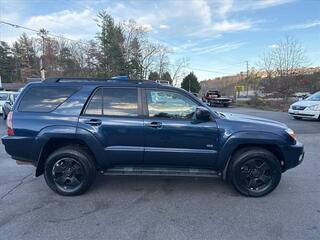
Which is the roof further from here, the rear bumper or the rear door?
the rear bumper

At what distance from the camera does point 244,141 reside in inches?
168

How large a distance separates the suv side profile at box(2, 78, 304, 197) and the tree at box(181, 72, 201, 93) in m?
55.7

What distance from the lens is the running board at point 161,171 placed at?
438 cm

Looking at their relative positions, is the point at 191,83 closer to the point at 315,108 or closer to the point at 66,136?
the point at 315,108

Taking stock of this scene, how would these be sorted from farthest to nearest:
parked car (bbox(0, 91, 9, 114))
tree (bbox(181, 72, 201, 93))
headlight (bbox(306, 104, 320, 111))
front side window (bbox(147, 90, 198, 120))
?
1. tree (bbox(181, 72, 201, 93))
2. parked car (bbox(0, 91, 9, 114))
3. headlight (bbox(306, 104, 320, 111))
4. front side window (bbox(147, 90, 198, 120))

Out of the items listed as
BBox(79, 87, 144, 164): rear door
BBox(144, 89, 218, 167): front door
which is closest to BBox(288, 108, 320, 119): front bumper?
BBox(144, 89, 218, 167): front door

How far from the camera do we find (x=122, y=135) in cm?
427

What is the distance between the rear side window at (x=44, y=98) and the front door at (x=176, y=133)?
131 centimetres

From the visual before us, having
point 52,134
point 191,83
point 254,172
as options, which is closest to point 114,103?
point 52,134

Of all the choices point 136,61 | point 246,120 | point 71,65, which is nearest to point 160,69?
point 136,61

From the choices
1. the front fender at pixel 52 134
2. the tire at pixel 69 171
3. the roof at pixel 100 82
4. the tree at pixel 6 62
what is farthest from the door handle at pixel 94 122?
the tree at pixel 6 62

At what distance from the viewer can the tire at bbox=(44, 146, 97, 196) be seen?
4.32 metres

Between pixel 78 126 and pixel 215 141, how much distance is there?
6.96ft

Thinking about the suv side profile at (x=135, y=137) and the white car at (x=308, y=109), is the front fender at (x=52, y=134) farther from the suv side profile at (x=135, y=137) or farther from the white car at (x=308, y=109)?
the white car at (x=308, y=109)
